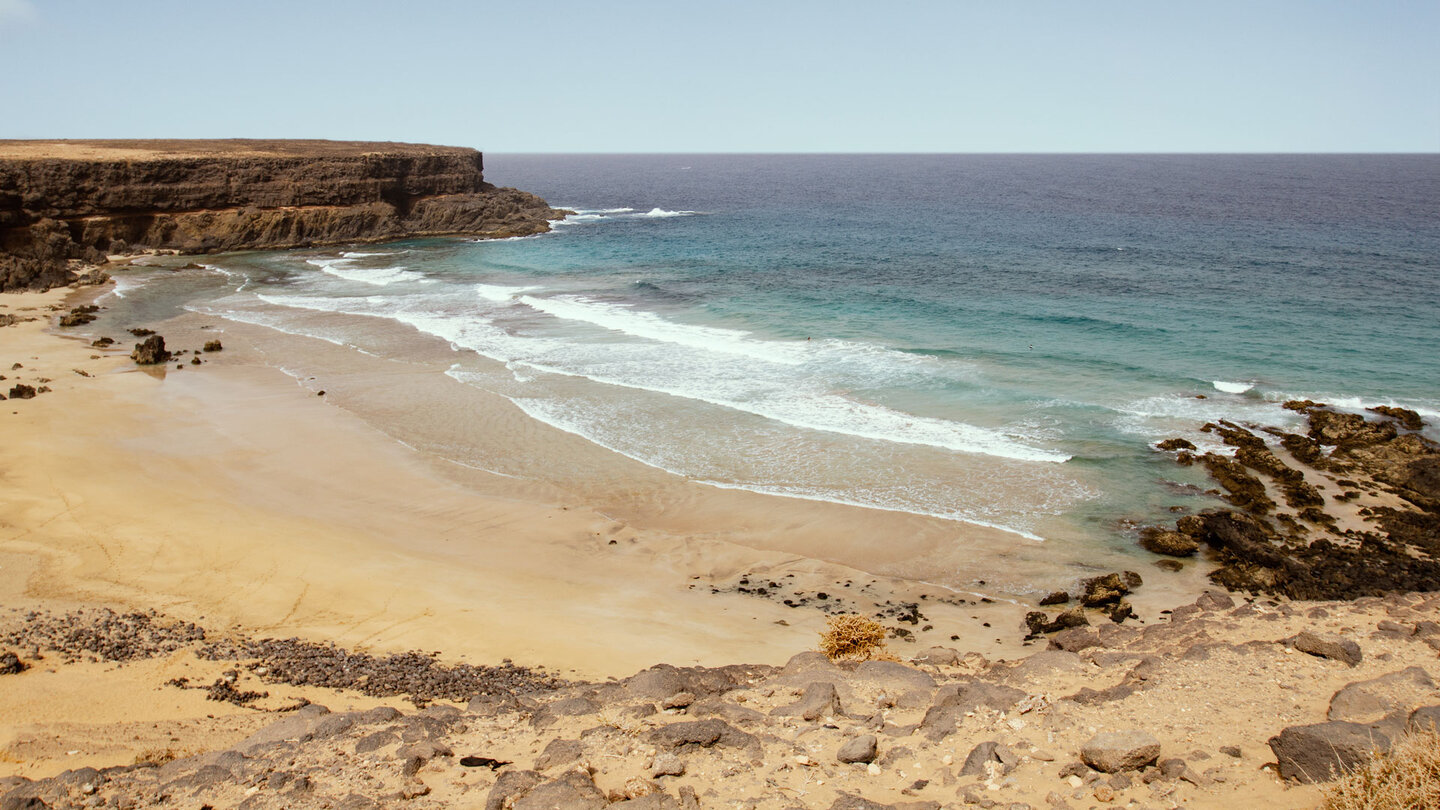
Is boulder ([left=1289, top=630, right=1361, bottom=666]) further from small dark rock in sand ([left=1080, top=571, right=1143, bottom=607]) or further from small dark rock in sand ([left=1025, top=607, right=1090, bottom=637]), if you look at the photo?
small dark rock in sand ([left=1080, top=571, right=1143, bottom=607])

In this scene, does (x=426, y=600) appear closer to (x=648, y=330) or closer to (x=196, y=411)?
(x=196, y=411)

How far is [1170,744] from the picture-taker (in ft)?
26.6

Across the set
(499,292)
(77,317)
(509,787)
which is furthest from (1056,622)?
(77,317)

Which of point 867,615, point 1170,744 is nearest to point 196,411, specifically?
point 867,615

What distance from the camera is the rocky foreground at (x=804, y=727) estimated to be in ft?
24.3

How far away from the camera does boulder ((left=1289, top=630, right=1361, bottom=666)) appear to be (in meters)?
9.64

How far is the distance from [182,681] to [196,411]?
1575 centimetres

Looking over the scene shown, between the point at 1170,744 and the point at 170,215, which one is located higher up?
the point at 170,215

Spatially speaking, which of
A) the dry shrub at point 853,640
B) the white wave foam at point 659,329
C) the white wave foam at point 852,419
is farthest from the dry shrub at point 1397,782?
the white wave foam at point 659,329

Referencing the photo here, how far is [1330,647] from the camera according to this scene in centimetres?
977

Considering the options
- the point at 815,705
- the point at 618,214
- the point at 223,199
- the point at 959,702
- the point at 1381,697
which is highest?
the point at 618,214

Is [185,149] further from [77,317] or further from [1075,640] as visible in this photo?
[1075,640]

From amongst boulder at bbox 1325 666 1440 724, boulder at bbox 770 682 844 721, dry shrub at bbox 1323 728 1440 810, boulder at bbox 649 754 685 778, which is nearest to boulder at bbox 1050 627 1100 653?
boulder at bbox 1325 666 1440 724

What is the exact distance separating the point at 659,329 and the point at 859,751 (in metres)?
26.6
